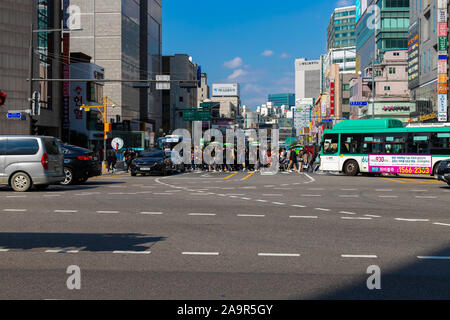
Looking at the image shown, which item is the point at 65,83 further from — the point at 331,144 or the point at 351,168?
the point at 351,168

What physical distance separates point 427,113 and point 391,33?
1468 inches

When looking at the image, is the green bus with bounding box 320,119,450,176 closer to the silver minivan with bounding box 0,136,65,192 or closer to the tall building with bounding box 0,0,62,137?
the silver minivan with bounding box 0,136,65,192

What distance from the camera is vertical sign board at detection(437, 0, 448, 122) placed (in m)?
48.7

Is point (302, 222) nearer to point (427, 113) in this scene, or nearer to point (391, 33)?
point (427, 113)

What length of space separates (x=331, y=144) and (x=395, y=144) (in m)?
3.93

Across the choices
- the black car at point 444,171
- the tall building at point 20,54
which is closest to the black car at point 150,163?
the black car at point 444,171

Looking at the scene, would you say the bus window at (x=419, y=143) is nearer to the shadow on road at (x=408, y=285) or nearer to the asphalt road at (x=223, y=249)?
the asphalt road at (x=223, y=249)

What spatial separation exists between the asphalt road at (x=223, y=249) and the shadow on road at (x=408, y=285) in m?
0.01

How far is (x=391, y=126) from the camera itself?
1128 inches

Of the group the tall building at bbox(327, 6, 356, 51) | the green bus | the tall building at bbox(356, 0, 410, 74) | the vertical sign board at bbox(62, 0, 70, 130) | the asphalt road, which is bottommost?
the asphalt road

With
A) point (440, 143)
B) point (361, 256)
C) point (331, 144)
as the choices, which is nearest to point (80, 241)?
point (361, 256)

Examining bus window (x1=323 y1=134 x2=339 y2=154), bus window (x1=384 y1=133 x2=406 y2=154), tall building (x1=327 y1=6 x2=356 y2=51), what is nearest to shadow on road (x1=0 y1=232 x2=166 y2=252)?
bus window (x1=384 y1=133 x2=406 y2=154)

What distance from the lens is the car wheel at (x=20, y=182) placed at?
1703cm

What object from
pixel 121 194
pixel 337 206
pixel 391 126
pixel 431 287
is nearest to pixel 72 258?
pixel 431 287
